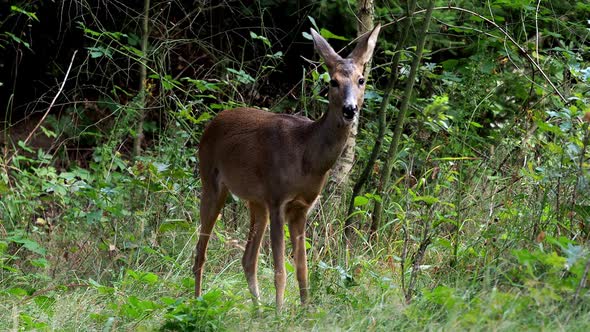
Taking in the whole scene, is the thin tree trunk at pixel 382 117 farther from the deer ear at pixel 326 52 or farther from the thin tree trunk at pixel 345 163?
the deer ear at pixel 326 52

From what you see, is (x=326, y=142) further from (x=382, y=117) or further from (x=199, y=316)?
(x=199, y=316)

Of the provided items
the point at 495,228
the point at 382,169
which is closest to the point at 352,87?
the point at 495,228

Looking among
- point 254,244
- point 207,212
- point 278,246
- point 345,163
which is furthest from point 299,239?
point 345,163

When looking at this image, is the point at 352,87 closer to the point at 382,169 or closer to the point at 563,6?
the point at 382,169

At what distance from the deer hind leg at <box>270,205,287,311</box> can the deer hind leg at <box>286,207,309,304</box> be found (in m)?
0.11

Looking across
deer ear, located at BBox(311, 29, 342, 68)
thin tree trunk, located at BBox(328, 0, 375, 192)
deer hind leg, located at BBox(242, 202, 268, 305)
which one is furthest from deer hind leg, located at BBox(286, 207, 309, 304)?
thin tree trunk, located at BBox(328, 0, 375, 192)

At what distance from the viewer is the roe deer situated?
650 centimetres

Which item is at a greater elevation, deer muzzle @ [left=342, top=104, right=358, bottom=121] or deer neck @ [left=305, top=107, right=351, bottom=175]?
deer muzzle @ [left=342, top=104, right=358, bottom=121]

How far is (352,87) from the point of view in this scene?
635cm

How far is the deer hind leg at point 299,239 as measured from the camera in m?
6.70

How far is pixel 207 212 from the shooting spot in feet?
24.4

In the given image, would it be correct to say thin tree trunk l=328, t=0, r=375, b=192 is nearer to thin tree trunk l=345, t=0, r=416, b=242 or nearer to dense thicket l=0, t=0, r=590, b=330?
dense thicket l=0, t=0, r=590, b=330

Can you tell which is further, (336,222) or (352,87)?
(336,222)

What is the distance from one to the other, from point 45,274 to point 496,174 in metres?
3.68
